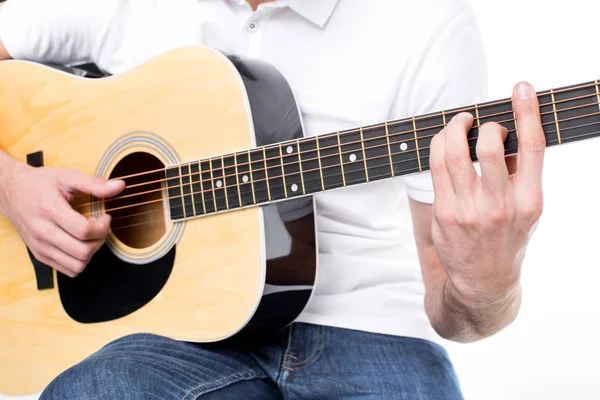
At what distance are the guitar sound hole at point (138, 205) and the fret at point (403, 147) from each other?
0.44 meters

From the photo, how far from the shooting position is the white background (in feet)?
6.20

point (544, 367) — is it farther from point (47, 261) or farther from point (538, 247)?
point (47, 261)

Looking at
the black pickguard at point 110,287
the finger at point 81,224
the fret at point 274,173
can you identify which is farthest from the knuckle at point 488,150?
the finger at point 81,224

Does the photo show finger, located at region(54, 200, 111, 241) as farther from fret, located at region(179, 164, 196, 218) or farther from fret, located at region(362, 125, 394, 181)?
fret, located at region(362, 125, 394, 181)

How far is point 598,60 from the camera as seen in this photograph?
189cm

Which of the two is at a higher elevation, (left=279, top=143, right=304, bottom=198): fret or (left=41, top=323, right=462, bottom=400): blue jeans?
(left=279, top=143, right=304, bottom=198): fret

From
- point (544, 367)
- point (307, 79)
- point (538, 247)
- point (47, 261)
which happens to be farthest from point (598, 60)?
point (47, 261)

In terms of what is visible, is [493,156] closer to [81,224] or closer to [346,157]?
[346,157]

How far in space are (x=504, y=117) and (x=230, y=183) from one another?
437 millimetres

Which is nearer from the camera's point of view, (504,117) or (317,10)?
(504,117)

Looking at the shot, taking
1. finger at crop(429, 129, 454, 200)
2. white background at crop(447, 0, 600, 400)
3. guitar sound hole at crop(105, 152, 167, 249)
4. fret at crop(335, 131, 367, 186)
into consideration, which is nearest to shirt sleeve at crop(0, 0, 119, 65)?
guitar sound hole at crop(105, 152, 167, 249)

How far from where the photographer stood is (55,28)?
55.3 inches

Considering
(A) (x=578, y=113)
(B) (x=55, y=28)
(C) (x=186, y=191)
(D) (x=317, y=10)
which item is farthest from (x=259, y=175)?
(B) (x=55, y=28)

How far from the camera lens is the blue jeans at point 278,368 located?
1009 mm
